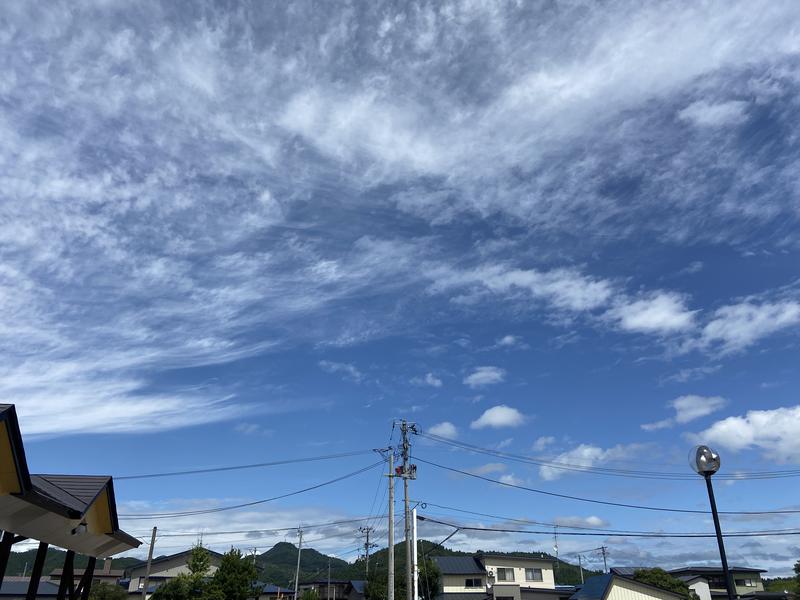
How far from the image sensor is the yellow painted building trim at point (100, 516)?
1548 cm

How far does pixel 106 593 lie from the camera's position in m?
49.0

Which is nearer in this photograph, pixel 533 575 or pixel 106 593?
pixel 106 593

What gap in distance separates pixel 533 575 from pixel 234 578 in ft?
124

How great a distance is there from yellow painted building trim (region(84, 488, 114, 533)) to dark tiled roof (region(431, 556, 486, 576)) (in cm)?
5496

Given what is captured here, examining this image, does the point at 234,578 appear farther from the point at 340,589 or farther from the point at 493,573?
the point at 340,589

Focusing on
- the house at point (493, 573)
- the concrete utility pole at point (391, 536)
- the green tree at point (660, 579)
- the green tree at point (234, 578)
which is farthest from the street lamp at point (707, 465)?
the house at point (493, 573)

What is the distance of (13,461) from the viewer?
995cm

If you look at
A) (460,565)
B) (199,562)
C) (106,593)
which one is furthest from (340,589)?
(199,562)

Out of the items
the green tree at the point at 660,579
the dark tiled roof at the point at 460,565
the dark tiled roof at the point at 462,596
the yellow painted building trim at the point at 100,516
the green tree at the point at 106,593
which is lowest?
the dark tiled roof at the point at 462,596

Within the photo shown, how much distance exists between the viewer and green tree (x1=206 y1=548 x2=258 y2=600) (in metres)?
42.4

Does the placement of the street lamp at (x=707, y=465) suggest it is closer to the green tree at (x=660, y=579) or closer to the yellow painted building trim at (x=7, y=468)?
the yellow painted building trim at (x=7, y=468)

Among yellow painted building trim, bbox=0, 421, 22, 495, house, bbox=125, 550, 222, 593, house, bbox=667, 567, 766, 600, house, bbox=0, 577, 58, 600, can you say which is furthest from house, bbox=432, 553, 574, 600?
yellow painted building trim, bbox=0, 421, 22, 495

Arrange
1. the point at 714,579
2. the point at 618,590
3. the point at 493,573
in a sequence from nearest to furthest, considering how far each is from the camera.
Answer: the point at 618,590
the point at 493,573
the point at 714,579

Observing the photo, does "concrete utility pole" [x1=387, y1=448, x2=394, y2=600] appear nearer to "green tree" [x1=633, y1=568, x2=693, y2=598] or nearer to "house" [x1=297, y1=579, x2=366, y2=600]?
"green tree" [x1=633, y1=568, x2=693, y2=598]
